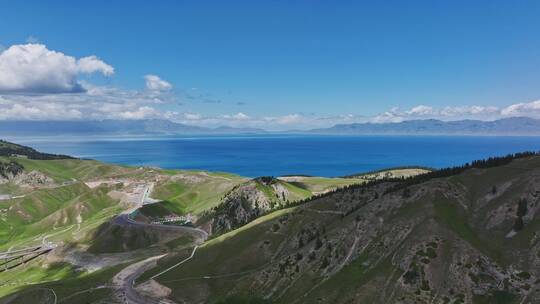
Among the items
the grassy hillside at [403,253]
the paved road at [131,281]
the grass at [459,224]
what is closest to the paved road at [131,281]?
the paved road at [131,281]

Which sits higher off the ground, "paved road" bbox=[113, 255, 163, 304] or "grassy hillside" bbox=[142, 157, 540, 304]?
"grassy hillside" bbox=[142, 157, 540, 304]

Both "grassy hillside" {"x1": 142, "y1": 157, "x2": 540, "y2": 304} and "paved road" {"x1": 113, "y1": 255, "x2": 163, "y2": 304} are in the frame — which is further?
"paved road" {"x1": 113, "y1": 255, "x2": 163, "y2": 304}

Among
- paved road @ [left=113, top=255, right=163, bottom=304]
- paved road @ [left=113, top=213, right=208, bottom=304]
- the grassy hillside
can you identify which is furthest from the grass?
paved road @ [left=113, top=213, right=208, bottom=304]

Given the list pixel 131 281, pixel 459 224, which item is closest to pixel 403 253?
pixel 459 224

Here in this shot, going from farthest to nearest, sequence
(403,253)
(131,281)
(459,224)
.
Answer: (131,281) < (459,224) < (403,253)

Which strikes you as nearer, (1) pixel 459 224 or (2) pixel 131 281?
(1) pixel 459 224

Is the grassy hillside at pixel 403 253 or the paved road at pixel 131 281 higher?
the grassy hillside at pixel 403 253

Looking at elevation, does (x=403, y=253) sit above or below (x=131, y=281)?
above

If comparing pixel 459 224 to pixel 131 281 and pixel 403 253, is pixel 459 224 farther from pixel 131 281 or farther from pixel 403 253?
pixel 131 281

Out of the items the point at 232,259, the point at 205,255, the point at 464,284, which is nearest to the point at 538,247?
the point at 464,284

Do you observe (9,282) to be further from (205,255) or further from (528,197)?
(528,197)

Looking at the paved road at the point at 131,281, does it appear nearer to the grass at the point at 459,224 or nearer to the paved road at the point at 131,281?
the paved road at the point at 131,281

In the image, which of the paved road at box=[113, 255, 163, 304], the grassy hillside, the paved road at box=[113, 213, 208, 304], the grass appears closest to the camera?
the grassy hillside

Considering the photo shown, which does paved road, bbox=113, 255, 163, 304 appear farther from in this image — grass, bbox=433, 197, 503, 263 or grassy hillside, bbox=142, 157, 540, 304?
grass, bbox=433, 197, 503, 263
